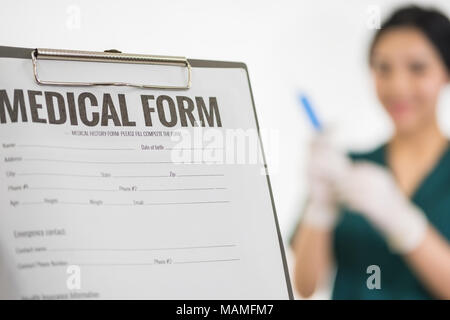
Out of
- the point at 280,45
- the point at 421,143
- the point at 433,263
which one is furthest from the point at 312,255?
the point at 280,45

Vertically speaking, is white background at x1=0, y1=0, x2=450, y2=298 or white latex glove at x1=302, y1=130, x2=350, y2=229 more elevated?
white background at x1=0, y1=0, x2=450, y2=298

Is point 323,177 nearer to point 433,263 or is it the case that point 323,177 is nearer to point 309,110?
point 309,110

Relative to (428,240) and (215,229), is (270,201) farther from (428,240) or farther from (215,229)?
(428,240)

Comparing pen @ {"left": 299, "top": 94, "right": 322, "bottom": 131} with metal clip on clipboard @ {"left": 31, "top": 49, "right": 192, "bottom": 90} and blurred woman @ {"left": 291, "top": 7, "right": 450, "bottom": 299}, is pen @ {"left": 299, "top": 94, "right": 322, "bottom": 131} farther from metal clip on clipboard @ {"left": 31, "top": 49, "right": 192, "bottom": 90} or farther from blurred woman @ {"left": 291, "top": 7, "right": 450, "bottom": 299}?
metal clip on clipboard @ {"left": 31, "top": 49, "right": 192, "bottom": 90}

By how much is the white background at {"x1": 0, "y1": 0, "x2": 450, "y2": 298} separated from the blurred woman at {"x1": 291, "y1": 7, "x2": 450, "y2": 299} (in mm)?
37

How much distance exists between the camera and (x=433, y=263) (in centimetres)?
134

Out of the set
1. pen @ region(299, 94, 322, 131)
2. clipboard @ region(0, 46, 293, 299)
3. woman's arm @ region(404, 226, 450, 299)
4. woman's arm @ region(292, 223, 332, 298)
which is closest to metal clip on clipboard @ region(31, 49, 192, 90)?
clipboard @ region(0, 46, 293, 299)

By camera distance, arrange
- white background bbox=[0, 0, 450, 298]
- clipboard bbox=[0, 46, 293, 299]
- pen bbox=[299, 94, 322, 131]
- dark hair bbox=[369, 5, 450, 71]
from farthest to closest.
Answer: dark hair bbox=[369, 5, 450, 71] → pen bbox=[299, 94, 322, 131] → white background bbox=[0, 0, 450, 298] → clipboard bbox=[0, 46, 293, 299]

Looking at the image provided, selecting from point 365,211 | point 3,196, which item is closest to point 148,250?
point 3,196

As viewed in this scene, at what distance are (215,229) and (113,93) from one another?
0.21m

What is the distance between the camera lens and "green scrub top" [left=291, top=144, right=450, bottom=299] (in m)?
1.34

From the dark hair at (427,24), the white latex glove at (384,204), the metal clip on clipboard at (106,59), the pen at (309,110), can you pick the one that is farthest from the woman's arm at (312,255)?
the metal clip on clipboard at (106,59)

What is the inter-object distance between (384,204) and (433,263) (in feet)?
0.54
